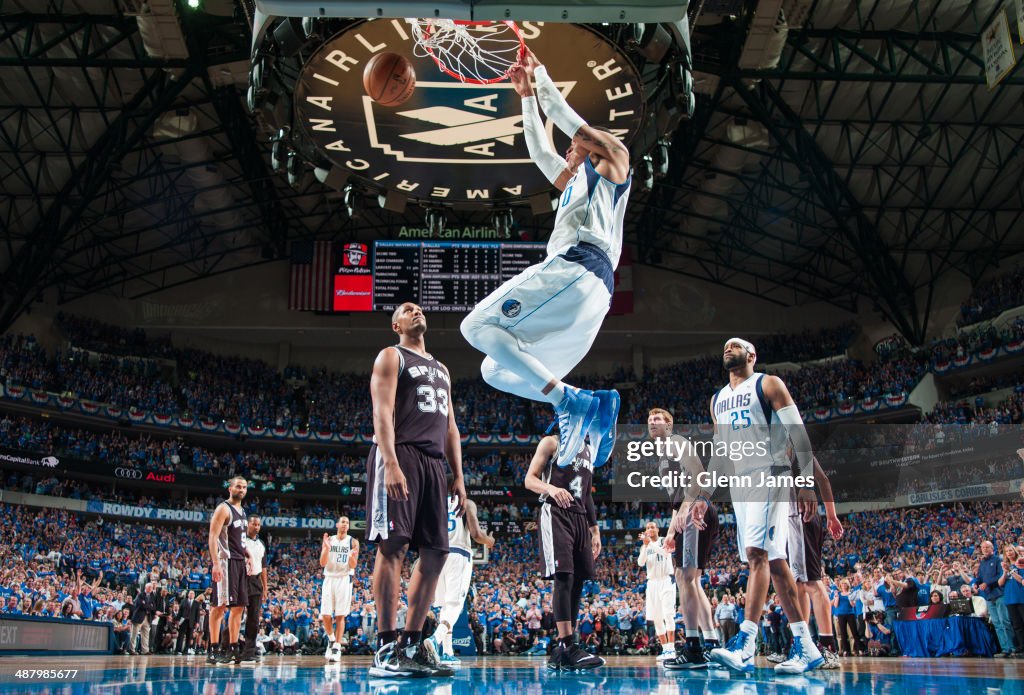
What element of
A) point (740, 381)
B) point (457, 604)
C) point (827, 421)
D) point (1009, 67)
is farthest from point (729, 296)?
point (740, 381)

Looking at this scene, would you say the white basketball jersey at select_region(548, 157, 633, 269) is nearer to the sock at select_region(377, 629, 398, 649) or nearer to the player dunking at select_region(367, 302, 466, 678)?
the player dunking at select_region(367, 302, 466, 678)

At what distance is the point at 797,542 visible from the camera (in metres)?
6.12

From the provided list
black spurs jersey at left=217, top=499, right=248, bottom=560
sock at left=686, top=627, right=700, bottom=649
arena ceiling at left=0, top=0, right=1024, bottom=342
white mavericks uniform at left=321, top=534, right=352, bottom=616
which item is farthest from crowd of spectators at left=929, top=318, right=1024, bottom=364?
black spurs jersey at left=217, top=499, right=248, bottom=560

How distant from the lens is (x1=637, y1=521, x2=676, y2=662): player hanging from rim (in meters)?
9.18

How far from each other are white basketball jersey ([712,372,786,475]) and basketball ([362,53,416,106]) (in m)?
4.61

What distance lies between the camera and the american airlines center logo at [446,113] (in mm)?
10461

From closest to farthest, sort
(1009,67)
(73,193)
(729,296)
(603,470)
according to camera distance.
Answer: (1009,67) < (73,193) < (603,470) < (729,296)

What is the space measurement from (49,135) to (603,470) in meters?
21.8

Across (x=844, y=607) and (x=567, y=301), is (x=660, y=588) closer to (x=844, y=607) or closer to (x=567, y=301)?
(x=844, y=607)

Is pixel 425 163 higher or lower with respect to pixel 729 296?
lower

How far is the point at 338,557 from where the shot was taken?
12.0m

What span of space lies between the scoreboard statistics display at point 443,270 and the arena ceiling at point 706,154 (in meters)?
4.44

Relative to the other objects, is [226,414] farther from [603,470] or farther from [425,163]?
[425,163]

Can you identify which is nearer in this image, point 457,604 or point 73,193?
point 457,604
